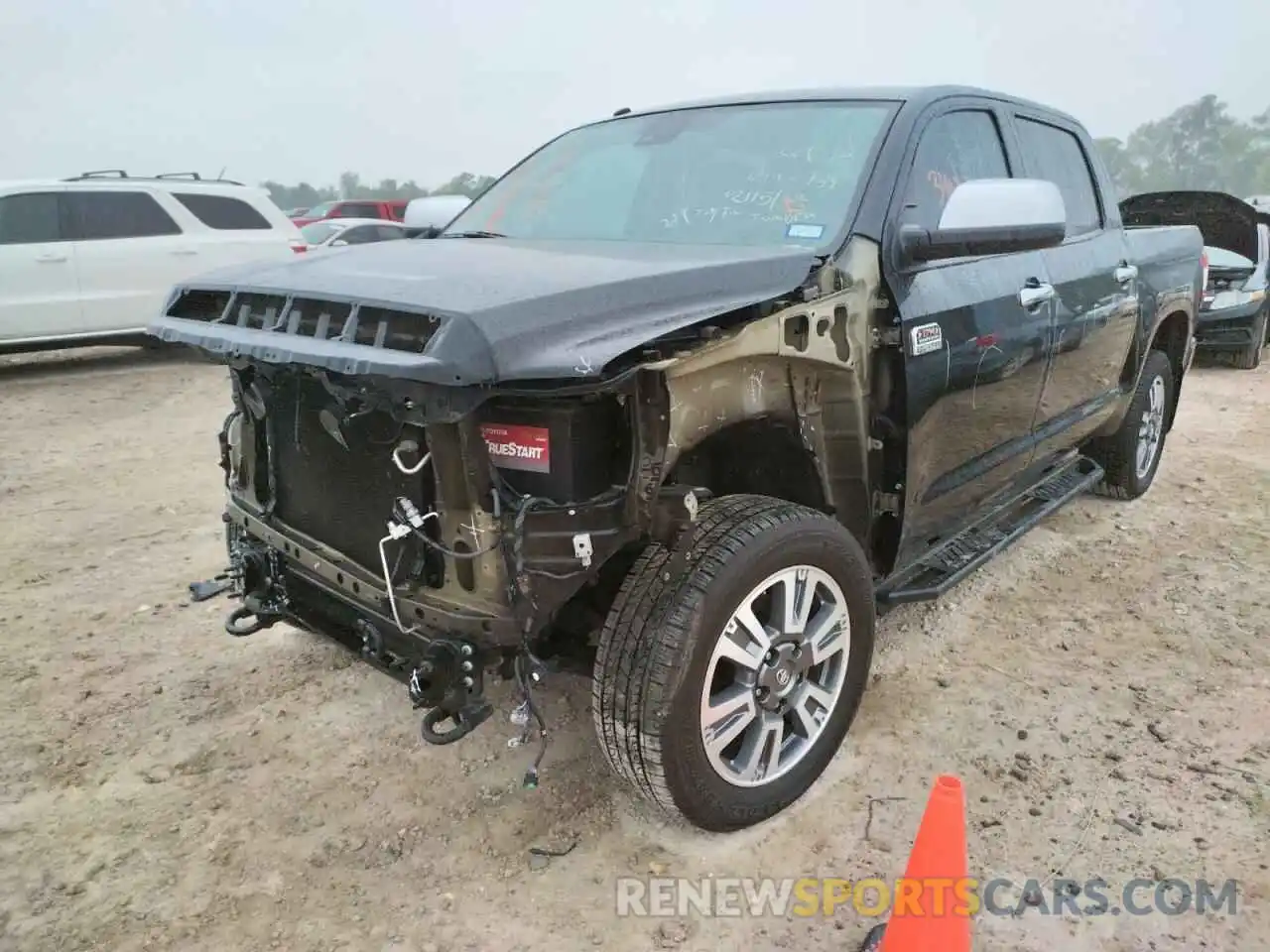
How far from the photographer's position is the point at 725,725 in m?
2.48

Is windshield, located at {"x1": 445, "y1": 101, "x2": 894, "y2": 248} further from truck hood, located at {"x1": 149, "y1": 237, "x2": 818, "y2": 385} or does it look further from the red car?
the red car

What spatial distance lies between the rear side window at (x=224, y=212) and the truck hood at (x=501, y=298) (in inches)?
318

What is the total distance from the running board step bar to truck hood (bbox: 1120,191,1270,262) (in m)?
6.04

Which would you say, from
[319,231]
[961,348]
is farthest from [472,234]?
[319,231]

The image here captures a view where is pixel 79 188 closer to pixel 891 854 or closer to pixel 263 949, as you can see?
pixel 263 949

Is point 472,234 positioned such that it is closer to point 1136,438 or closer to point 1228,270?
point 1136,438

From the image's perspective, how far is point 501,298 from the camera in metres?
2.11

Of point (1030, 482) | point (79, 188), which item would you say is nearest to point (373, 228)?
point (79, 188)

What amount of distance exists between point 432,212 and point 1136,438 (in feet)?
12.5

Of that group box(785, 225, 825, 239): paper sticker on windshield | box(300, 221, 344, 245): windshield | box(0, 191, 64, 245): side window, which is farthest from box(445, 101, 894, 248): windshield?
box(300, 221, 344, 245): windshield

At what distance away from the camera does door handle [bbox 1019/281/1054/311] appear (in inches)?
135

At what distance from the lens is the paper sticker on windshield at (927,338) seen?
2895 millimetres

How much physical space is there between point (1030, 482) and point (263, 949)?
3.46 m

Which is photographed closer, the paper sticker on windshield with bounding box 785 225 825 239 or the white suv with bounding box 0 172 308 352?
the paper sticker on windshield with bounding box 785 225 825 239
